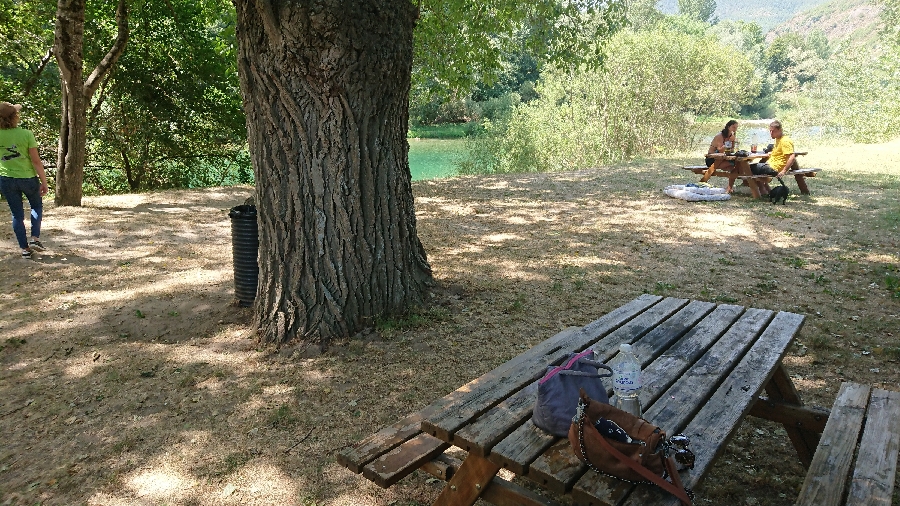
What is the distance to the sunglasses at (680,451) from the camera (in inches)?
71.3

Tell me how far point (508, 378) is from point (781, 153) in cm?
949

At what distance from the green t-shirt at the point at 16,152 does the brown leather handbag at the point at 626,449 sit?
697 cm

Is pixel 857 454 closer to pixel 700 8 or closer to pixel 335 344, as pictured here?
pixel 335 344

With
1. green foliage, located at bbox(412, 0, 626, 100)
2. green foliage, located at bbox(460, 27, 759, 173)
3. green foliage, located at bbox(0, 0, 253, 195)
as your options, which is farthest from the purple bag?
green foliage, located at bbox(460, 27, 759, 173)

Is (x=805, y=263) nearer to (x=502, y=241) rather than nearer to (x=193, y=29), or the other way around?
(x=502, y=241)

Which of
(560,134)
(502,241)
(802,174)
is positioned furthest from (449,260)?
(560,134)

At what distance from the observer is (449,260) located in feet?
21.6

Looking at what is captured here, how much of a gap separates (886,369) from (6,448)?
548 centimetres

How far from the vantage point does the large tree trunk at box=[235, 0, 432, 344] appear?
4.05m

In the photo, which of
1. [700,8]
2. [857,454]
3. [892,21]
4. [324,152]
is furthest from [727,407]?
[700,8]

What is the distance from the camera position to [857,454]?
7.50 ft

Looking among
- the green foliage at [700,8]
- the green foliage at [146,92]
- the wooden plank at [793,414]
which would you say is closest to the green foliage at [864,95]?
the green foliage at [146,92]

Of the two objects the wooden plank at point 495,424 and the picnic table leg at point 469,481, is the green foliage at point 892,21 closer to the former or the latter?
the wooden plank at point 495,424


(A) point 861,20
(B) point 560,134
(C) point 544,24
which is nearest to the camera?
(C) point 544,24
